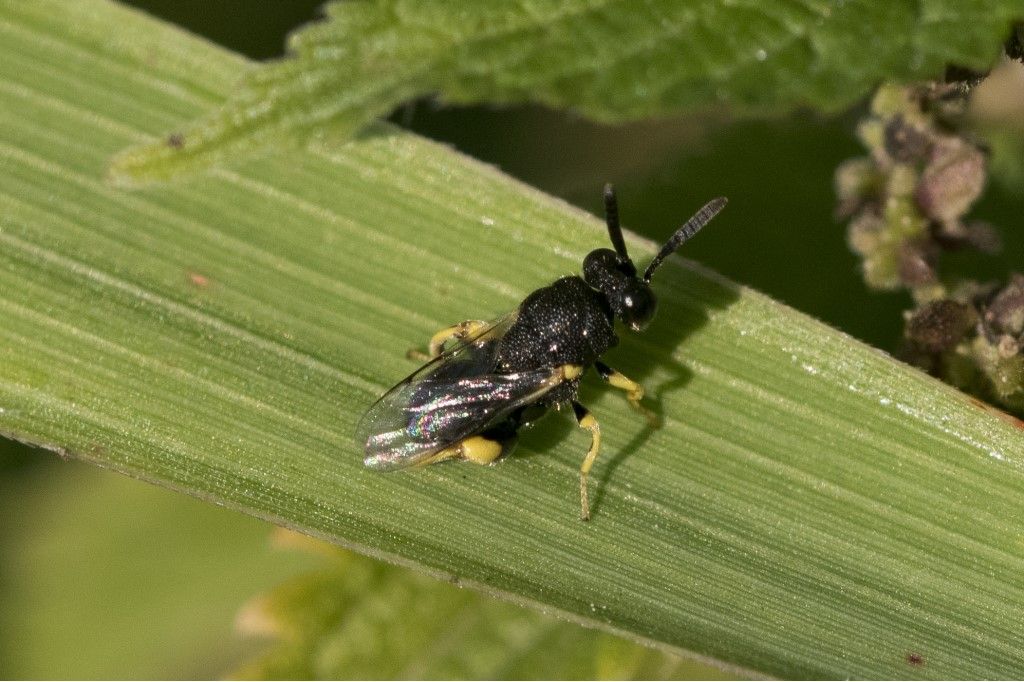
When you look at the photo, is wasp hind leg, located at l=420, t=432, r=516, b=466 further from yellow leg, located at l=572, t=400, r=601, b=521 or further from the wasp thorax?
the wasp thorax

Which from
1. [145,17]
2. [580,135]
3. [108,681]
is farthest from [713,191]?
[108,681]

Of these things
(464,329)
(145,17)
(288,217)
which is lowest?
(464,329)

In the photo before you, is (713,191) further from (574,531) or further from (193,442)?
(193,442)

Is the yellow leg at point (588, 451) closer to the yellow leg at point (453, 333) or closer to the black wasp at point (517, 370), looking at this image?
the black wasp at point (517, 370)

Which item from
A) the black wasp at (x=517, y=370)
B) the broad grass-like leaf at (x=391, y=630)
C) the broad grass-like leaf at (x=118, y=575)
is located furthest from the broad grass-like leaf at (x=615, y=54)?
the broad grass-like leaf at (x=118, y=575)

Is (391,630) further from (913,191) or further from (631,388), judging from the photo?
(913,191)

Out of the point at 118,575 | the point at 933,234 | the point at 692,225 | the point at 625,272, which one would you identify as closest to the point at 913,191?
the point at 933,234

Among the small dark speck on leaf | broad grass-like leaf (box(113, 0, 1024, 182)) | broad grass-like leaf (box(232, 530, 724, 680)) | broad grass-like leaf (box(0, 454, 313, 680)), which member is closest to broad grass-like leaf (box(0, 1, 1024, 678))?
the small dark speck on leaf
